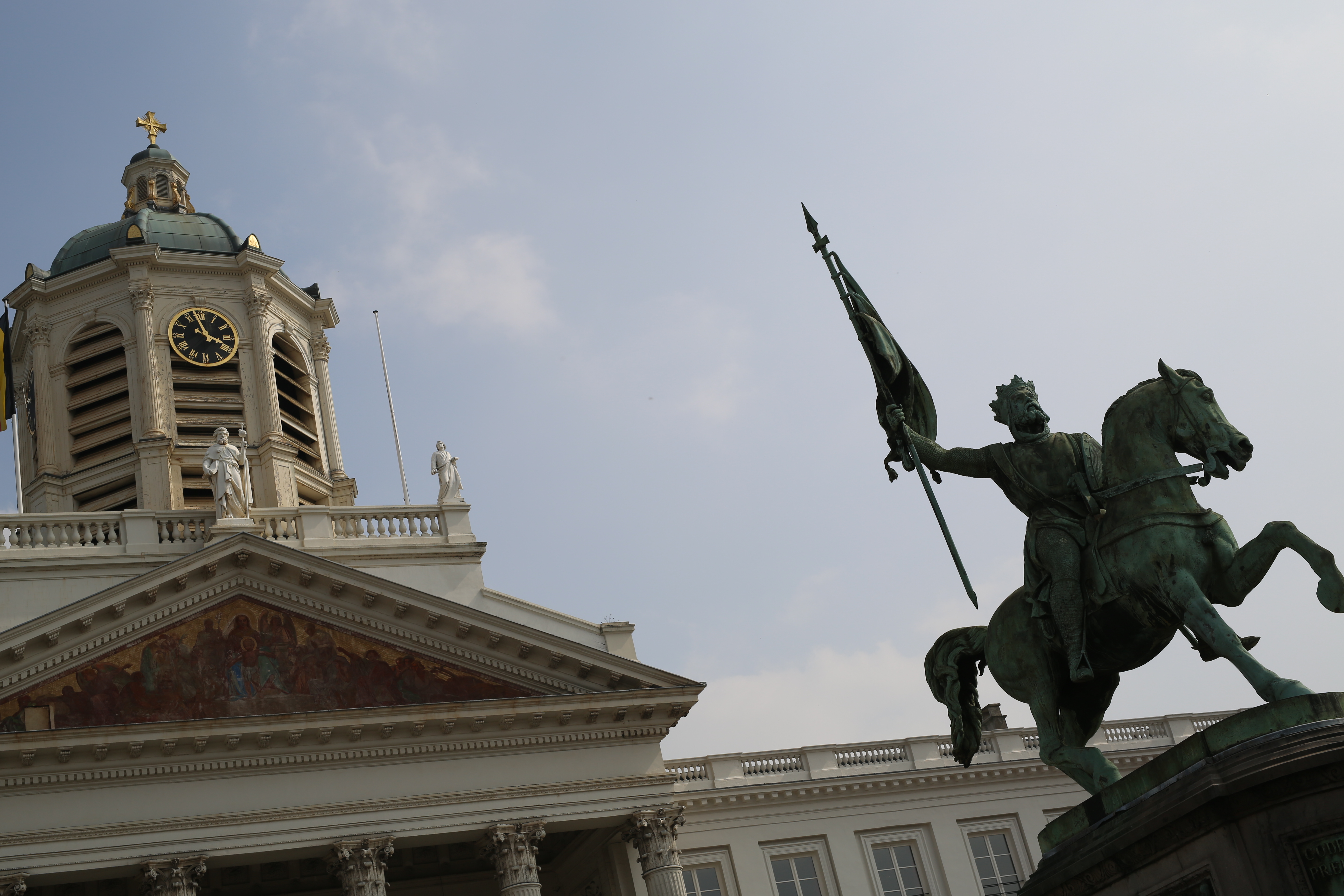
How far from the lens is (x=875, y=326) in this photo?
10672mm

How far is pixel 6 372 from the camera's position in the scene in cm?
3039

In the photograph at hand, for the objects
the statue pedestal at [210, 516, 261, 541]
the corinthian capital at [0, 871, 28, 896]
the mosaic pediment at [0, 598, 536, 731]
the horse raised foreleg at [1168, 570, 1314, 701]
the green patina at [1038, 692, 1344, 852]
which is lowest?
the green patina at [1038, 692, 1344, 852]

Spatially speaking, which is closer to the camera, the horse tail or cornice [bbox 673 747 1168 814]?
the horse tail

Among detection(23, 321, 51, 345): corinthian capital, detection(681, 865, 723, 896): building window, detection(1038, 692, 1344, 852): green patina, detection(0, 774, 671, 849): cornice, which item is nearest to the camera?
detection(1038, 692, 1344, 852): green patina

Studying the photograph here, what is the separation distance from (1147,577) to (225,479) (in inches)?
988

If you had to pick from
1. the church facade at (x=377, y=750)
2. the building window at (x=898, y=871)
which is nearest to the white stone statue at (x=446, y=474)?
the church facade at (x=377, y=750)

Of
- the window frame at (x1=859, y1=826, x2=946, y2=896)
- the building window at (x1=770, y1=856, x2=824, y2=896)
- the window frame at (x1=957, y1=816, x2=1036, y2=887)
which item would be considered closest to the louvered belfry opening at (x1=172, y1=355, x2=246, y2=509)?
the building window at (x1=770, y1=856, x2=824, y2=896)

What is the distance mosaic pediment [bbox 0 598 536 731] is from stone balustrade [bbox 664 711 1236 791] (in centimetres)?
720

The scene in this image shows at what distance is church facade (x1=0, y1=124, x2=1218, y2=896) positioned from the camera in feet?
81.7

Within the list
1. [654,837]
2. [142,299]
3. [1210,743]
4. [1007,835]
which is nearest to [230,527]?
[654,837]

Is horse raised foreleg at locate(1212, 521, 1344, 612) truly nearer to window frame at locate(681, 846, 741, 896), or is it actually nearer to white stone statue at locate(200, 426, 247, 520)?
white stone statue at locate(200, 426, 247, 520)

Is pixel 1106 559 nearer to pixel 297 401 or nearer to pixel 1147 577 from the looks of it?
pixel 1147 577

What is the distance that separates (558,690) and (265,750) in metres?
6.03

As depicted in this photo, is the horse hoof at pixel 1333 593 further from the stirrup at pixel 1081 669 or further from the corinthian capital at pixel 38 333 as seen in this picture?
the corinthian capital at pixel 38 333
